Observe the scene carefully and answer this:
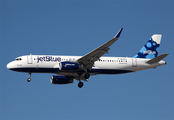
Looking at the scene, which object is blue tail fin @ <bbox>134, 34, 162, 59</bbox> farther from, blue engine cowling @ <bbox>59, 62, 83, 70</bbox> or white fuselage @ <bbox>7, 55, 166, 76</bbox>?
blue engine cowling @ <bbox>59, 62, 83, 70</bbox>

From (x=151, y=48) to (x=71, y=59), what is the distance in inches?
520

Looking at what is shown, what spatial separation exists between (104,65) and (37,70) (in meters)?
8.93

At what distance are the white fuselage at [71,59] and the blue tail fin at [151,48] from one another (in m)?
1.79

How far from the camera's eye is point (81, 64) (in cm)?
4053

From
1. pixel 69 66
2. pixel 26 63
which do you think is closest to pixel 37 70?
pixel 26 63

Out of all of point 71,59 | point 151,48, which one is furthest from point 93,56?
point 151,48

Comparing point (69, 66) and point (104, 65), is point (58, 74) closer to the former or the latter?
point (69, 66)

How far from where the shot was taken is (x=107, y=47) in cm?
3700

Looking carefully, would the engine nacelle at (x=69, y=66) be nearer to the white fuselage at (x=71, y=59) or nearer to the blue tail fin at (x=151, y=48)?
the white fuselage at (x=71, y=59)

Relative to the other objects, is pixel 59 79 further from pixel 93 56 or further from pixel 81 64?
pixel 93 56

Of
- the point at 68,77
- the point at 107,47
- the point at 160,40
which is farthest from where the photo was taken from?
the point at 160,40

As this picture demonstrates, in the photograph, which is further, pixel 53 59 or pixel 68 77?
pixel 68 77

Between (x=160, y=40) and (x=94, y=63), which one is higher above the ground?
(x=160, y=40)

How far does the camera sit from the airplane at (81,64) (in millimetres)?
39719
